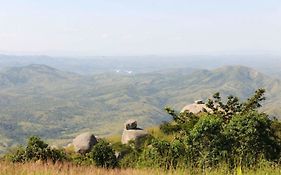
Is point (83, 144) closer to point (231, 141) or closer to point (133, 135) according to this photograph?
point (133, 135)

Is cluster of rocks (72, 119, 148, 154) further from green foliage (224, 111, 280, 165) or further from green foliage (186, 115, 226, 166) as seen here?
green foliage (186, 115, 226, 166)

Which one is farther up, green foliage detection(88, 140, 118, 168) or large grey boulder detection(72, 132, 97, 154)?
green foliage detection(88, 140, 118, 168)

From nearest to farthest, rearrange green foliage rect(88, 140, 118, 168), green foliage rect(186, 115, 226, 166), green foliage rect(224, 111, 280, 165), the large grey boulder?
1. green foliage rect(186, 115, 226, 166)
2. green foliage rect(224, 111, 280, 165)
3. green foliage rect(88, 140, 118, 168)
4. the large grey boulder

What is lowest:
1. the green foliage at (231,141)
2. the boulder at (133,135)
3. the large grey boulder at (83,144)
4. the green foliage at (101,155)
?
the large grey boulder at (83,144)

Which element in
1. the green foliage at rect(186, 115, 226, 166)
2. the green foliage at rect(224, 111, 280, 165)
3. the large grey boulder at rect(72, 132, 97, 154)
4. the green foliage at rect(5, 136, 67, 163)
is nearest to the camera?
the green foliage at rect(186, 115, 226, 166)

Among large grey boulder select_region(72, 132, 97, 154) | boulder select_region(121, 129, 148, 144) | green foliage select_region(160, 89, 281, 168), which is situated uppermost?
green foliage select_region(160, 89, 281, 168)

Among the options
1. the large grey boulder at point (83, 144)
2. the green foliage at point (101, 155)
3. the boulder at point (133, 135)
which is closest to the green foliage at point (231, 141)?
the green foliage at point (101, 155)

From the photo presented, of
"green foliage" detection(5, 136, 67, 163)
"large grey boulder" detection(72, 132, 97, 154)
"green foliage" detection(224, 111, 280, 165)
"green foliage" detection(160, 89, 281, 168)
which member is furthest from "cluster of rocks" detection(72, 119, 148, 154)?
"green foliage" detection(224, 111, 280, 165)

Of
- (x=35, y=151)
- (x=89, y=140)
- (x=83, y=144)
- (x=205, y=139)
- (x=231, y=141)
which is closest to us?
(x=205, y=139)

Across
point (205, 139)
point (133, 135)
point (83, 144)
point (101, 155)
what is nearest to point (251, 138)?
point (205, 139)

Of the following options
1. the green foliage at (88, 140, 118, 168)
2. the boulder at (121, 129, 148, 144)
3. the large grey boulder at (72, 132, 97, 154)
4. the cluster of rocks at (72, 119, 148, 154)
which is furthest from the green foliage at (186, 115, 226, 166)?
the large grey boulder at (72, 132, 97, 154)

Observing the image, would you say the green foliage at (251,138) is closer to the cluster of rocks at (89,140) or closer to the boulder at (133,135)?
the boulder at (133,135)

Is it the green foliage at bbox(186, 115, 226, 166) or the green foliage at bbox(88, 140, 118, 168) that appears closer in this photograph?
the green foliage at bbox(186, 115, 226, 166)

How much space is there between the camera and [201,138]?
18.8 m
